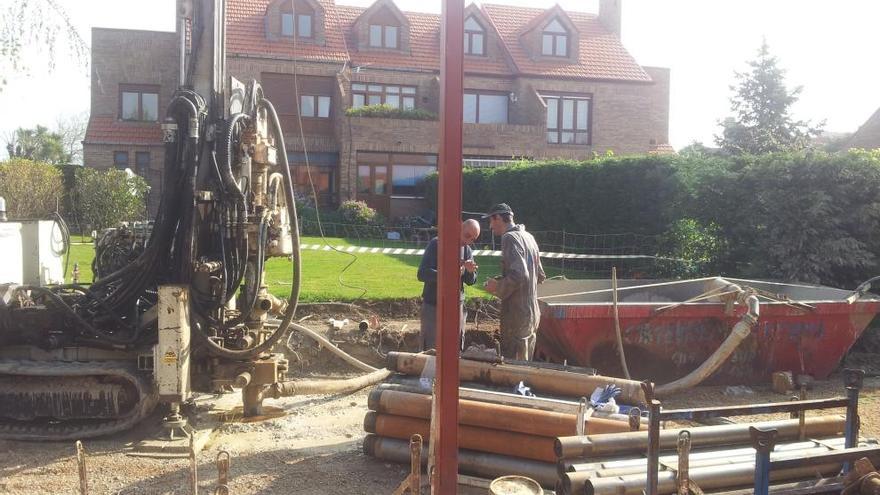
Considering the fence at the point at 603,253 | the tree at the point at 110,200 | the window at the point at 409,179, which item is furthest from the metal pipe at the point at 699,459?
the window at the point at 409,179

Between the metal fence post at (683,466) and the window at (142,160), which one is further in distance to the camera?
the window at (142,160)

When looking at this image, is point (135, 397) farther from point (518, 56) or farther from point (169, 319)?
point (518, 56)

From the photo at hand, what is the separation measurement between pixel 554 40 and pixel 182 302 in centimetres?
2716

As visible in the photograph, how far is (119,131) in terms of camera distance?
27172 mm

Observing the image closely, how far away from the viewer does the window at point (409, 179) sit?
88.6 ft

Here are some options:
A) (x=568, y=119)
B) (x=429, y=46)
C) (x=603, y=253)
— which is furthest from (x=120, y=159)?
(x=603, y=253)

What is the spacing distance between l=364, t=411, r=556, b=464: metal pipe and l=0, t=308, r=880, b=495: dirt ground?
321mm

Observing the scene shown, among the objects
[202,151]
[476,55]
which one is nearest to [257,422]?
[202,151]

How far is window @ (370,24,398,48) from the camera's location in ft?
94.6

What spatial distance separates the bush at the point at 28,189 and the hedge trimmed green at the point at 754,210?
45.5ft

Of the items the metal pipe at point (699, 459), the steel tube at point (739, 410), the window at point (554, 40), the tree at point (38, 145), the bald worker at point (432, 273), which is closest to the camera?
the steel tube at point (739, 410)

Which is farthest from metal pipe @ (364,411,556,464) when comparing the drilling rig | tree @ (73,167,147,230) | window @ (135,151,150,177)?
window @ (135,151,150,177)

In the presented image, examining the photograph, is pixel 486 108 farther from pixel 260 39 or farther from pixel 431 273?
pixel 431 273

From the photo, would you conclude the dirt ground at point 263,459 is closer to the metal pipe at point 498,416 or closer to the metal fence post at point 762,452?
the metal pipe at point 498,416
